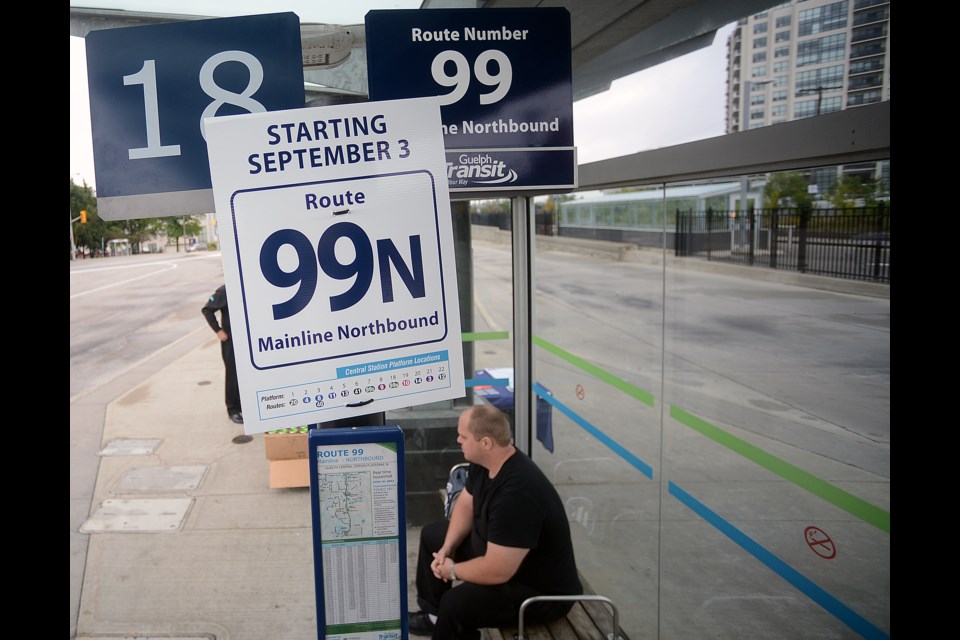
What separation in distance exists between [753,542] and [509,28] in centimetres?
234

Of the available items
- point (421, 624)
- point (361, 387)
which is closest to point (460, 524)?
point (421, 624)

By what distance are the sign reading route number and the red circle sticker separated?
154 centimetres

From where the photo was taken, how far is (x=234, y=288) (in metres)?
1.90

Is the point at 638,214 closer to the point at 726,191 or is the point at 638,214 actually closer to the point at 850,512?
the point at 726,191

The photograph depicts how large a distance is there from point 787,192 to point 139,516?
19.4ft

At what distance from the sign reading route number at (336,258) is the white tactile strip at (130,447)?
7.08 m

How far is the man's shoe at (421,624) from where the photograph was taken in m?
4.32

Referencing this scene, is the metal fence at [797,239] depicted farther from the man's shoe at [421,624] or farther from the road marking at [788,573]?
→ the man's shoe at [421,624]

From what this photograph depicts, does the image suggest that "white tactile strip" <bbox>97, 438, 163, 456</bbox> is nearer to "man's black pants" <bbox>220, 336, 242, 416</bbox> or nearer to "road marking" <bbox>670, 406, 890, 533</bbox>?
"man's black pants" <bbox>220, 336, 242, 416</bbox>

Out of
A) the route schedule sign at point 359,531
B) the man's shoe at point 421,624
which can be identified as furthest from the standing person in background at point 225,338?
the route schedule sign at point 359,531

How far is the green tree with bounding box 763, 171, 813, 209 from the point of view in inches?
102

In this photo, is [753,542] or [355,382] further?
[753,542]
